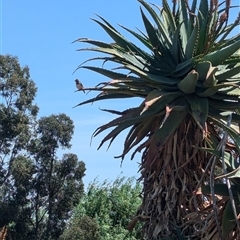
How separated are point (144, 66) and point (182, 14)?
2.91ft

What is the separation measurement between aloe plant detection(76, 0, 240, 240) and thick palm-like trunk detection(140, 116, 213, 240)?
1 centimetres

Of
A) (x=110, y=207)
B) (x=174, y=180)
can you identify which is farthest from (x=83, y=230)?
(x=174, y=180)

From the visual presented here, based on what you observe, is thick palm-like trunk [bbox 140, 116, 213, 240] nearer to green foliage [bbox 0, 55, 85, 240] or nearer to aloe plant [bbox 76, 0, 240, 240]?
aloe plant [bbox 76, 0, 240, 240]

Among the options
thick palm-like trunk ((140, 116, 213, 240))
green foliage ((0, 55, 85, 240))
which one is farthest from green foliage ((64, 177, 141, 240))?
thick palm-like trunk ((140, 116, 213, 240))

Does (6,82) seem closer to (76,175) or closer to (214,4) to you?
(76,175)

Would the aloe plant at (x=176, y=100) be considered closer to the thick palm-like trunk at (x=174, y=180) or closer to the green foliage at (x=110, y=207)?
the thick palm-like trunk at (x=174, y=180)

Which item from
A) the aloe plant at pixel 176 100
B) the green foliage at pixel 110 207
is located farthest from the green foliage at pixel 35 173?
the aloe plant at pixel 176 100

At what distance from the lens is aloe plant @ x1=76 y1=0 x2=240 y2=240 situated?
7.23m

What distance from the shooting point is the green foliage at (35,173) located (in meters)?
22.7

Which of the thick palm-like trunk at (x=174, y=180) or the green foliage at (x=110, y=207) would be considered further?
the green foliage at (x=110, y=207)

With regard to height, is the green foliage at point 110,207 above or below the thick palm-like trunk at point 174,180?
above

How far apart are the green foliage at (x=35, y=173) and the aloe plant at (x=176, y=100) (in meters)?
15.1

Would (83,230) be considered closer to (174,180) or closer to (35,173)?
(35,173)

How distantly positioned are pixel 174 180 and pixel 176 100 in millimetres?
922
